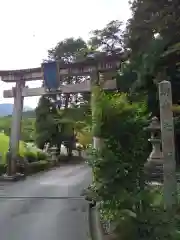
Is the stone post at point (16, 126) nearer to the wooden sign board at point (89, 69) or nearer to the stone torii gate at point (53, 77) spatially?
the stone torii gate at point (53, 77)

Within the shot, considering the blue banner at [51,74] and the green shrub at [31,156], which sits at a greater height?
the blue banner at [51,74]

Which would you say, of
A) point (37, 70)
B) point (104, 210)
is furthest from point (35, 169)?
point (104, 210)

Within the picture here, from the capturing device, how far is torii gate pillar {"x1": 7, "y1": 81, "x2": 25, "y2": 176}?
42.2 ft

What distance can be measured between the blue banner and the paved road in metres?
3.32

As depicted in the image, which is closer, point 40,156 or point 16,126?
point 16,126

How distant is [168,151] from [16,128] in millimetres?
9578

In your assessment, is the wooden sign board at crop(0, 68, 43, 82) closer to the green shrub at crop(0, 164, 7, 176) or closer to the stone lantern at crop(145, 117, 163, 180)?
the green shrub at crop(0, 164, 7, 176)

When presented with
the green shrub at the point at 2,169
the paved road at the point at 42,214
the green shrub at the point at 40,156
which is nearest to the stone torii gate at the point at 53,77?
the green shrub at the point at 2,169

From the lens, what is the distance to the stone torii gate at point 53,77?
11.1m

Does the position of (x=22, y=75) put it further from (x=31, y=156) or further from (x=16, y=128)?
(x=31, y=156)

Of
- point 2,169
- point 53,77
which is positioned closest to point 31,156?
point 2,169

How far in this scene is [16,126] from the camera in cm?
1298

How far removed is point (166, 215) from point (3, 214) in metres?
4.47

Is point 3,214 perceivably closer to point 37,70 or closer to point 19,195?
point 19,195
